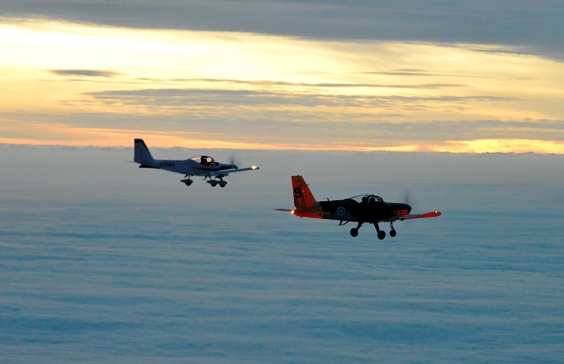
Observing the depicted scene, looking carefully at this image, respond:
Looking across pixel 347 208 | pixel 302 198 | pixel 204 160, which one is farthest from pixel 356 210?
pixel 204 160

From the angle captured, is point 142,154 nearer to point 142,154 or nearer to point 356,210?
point 142,154

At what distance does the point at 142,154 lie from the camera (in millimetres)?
123625

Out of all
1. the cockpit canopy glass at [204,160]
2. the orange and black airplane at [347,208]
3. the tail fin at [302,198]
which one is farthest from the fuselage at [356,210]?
the cockpit canopy glass at [204,160]

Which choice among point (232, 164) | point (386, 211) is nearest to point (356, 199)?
point (386, 211)

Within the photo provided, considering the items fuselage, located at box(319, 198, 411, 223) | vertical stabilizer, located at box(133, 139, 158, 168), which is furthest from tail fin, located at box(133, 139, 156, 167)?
fuselage, located at box(319, 198, 411, 223)

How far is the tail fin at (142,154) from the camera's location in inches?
4833

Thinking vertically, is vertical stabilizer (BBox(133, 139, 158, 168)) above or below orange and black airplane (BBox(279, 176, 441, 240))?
above

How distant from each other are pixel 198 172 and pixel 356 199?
3867cm

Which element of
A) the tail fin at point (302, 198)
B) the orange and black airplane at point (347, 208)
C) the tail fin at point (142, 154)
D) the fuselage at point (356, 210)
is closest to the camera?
the tail fin at point (302, 198)

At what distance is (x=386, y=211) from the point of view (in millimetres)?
99188

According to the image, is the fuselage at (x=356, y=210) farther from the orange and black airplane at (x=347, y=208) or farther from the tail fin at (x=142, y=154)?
the tail fin at (x=142, y=154)

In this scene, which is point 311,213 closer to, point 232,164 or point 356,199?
point 356,199

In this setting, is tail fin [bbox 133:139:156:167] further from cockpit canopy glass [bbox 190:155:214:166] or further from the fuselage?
the fuselage

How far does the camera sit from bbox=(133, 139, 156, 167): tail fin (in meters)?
123
